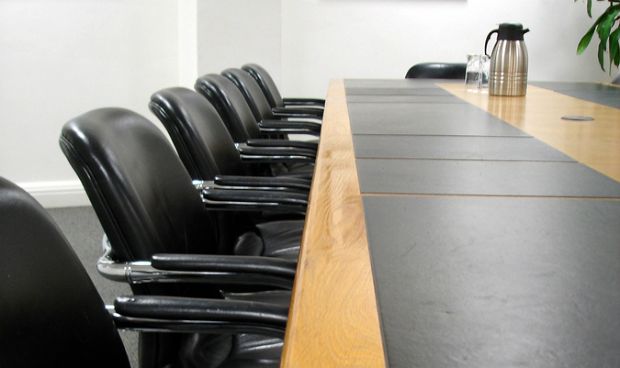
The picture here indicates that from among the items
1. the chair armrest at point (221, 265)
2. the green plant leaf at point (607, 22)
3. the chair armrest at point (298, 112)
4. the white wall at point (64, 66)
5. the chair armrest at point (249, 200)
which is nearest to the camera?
the chair armrest at point (221, 265)

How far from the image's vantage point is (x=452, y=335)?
570mm

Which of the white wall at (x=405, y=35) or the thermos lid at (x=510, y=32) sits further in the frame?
the white wall at (x=405, y=35)

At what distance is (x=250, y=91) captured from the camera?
2.70 meters

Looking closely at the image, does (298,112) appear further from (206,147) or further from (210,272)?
(210,272)

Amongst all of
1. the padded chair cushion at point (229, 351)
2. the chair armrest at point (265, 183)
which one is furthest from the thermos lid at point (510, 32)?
the padded chair cushion at point (229, 351)

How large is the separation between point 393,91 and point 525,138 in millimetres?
1343

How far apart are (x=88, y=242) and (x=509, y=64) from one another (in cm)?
190

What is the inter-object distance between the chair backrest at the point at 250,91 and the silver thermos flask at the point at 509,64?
2.79ft

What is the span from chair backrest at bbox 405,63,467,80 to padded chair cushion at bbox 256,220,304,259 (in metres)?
2.11

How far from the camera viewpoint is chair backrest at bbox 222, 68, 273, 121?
2.58 m

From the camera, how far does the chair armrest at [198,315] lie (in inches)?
36.9

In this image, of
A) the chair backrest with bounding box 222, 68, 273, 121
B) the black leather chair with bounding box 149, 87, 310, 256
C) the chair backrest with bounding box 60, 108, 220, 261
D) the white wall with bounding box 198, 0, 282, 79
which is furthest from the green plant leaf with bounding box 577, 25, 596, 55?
the chair backrest with bounding box 60, 108, 220, 261

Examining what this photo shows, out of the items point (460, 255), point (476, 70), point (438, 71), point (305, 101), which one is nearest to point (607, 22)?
point (438, 71)

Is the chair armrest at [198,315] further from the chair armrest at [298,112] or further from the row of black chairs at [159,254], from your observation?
the chair armrest at [298,112]
